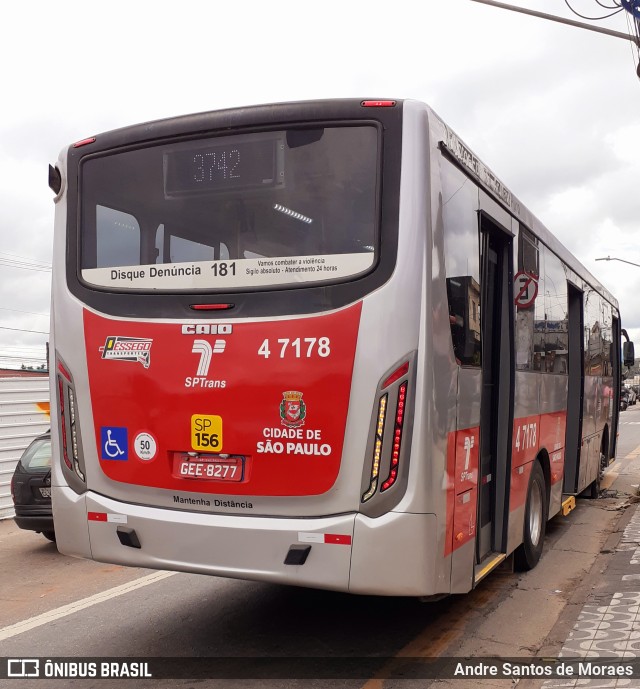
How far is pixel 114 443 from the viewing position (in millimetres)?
5203

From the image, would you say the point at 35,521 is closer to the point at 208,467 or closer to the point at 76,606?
the point at 76,606

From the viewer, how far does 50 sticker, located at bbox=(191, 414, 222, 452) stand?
16.0 feet

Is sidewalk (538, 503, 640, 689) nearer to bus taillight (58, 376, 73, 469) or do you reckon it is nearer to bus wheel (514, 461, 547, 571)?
bus wheel (514, 461, 547, 571)

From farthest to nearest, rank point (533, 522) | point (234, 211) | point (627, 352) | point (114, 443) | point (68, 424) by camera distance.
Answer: point (627, 352)
point (533, 522)
point (68, 424)
point (114, 443)
point (234, 211)

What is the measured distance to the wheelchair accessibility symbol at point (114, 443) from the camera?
16.9 ft

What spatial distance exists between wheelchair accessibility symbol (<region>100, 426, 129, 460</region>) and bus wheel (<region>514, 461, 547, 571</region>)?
12.5 feet

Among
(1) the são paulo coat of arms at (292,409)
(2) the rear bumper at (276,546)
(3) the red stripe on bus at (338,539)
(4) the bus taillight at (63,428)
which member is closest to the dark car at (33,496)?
(4) the bus taillight at (63,428)

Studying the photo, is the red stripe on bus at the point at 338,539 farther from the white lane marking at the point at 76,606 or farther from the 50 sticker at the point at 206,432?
the white lane marking at the point at 76,606

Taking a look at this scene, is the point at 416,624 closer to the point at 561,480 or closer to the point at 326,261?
the point at 326,261

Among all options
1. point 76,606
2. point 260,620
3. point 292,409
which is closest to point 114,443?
point 292,409

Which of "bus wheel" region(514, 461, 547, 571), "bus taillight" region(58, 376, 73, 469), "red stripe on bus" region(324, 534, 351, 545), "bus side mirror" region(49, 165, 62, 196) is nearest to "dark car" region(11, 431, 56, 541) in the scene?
"bus taillight" region(58, 376, 73, 469)

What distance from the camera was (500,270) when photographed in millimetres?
6520

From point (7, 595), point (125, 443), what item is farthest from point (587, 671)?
point (7, 595)

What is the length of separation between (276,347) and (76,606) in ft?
11.7
